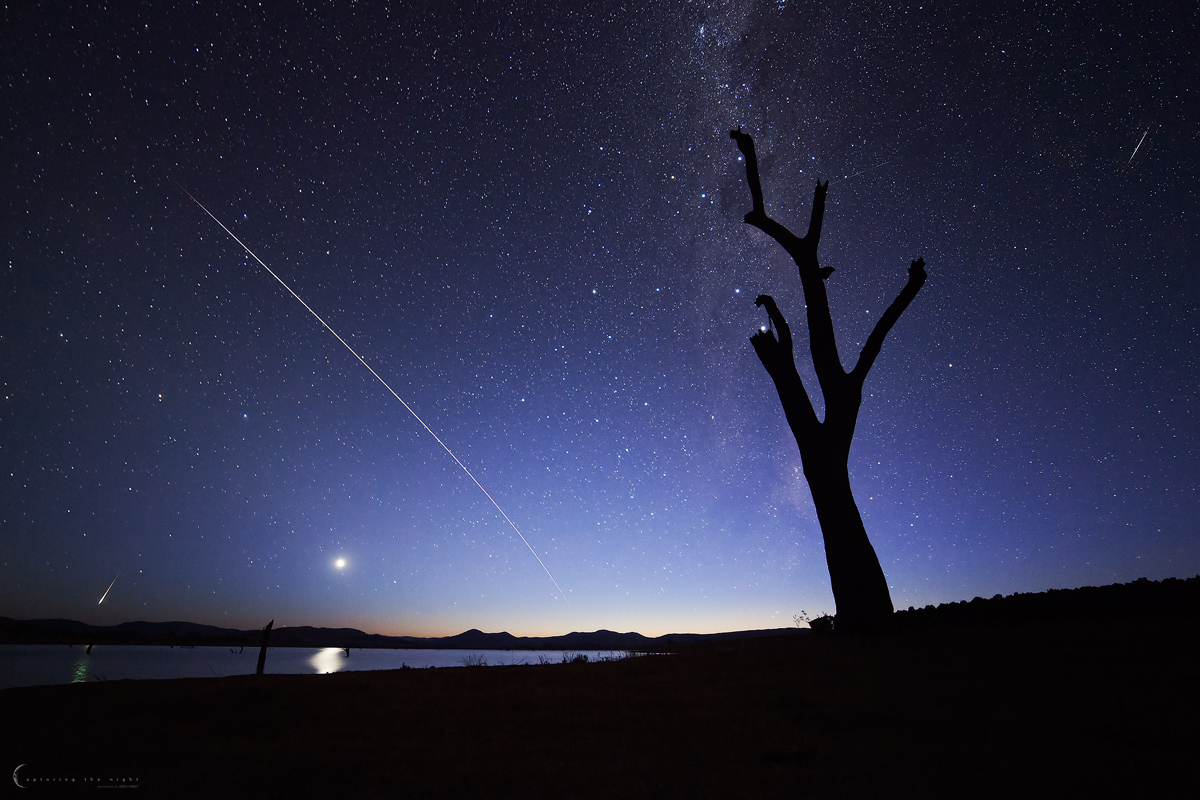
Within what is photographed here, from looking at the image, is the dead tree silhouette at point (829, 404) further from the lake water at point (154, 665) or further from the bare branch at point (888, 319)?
the lake water at point (154, 665)

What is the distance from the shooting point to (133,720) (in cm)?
561

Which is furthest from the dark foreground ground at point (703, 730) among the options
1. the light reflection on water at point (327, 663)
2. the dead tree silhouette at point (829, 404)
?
the light reflection on water at point (327, 663)

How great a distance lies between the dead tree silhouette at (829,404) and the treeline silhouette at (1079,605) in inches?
33.6

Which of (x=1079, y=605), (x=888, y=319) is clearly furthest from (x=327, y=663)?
(x=1079, y=605)

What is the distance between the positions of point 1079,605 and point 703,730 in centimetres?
787

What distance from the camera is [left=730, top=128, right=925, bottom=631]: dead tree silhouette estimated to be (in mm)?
9469

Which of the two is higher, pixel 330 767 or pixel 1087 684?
pixel 1087 684

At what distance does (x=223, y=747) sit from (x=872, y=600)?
9.22 meters

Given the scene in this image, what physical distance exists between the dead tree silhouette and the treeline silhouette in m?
0.85

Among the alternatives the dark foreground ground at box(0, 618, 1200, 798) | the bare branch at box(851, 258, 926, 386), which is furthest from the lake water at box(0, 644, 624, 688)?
the bare branch at box(851, 258, 926, 386)

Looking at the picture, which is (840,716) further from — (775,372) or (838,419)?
(775,372)

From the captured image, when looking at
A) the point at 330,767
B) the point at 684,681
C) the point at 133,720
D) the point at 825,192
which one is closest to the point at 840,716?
the point at 684,681

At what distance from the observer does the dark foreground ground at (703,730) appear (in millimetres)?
3248

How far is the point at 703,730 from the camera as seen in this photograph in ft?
14.8
